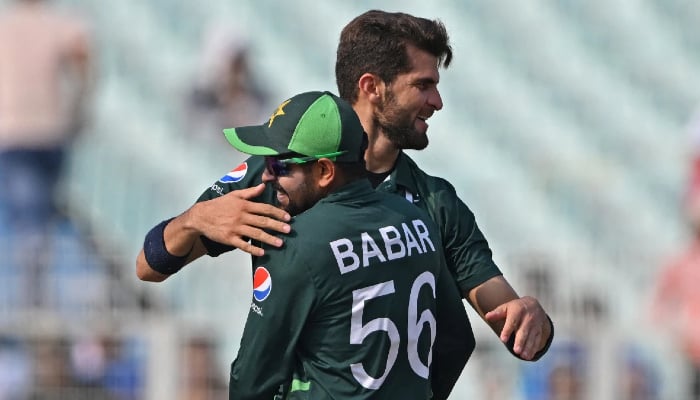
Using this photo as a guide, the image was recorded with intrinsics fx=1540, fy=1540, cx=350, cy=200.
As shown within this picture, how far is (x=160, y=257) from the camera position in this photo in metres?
4.14

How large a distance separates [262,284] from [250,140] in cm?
39

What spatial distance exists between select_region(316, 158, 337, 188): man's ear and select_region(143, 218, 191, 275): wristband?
1.59 feet

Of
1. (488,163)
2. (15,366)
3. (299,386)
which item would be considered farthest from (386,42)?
(488,163)

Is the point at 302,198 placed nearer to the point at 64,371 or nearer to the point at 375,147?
the point at 375,147

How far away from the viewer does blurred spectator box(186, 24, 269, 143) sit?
422 inches

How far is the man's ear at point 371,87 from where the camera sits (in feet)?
14.4

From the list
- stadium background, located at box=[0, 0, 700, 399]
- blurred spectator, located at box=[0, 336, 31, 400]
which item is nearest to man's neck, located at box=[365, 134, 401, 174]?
stadium background, located at box=[0, 0, 700, 399]

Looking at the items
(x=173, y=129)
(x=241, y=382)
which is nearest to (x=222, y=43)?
(x=173, y=129)

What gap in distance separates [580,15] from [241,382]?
29.6ft

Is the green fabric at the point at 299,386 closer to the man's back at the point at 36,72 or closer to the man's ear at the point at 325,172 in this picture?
the man's ear at the point at 325,172

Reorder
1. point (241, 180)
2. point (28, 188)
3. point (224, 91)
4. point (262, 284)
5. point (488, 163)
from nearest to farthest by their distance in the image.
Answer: point (262, 284) < point (241, 180) < point (28, 188) < point (224, 91) < point (488, 163)

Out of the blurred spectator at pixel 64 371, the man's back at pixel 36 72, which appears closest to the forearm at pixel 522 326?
the blurred spectator at pixel 64 371

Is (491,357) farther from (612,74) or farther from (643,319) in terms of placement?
(612,74)

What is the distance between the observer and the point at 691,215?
9898 millimetres
